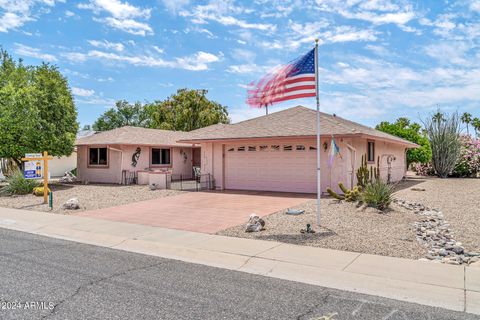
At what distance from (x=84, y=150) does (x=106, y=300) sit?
23045 millimetres

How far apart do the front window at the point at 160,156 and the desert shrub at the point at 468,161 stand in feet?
80.9

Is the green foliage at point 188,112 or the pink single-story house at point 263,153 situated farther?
the green foliage at point 188,112

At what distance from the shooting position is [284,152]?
740 inches

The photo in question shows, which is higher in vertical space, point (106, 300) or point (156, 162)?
point (156, 162)

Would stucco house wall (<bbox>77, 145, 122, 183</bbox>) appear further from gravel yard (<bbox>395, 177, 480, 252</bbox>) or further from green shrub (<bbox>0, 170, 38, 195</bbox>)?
gravel yard (<bbox>395, 177, 480, 252</bbox>)

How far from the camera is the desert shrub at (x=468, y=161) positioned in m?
32.5

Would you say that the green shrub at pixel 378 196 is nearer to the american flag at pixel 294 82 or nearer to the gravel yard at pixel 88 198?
the american flag at pixel 294 82

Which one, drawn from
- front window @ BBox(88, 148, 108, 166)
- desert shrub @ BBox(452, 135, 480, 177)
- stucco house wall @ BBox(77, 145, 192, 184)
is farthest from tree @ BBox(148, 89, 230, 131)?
desert shrub @ BBox(452, 135, 480, 177)

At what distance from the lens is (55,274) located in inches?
247

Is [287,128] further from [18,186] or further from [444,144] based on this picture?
[444,144]

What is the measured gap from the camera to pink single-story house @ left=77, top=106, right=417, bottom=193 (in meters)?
17.5

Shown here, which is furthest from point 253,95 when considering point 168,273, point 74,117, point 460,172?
point 460,172

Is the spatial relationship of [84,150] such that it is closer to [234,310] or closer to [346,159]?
[346,159]

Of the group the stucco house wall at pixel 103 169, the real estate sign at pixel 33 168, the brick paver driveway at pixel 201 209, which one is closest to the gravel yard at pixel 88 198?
the brick paver driveway at pixel 201 209
